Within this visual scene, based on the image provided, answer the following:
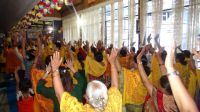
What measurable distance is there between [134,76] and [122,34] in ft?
22.2

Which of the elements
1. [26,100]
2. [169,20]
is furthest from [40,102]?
[169,20]

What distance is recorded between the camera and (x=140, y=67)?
318cm

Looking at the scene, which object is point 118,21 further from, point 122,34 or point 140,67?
point 140,67

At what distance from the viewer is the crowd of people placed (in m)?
2.06

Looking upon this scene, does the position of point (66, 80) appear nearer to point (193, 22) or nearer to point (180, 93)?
point (180, 93)

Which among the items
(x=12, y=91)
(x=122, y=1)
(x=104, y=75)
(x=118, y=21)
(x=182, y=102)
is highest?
(x=122, y=1)

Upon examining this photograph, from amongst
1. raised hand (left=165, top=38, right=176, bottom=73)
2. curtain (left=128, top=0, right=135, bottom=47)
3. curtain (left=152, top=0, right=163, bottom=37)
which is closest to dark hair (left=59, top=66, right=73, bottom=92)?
raised hand (left=165, top=38, right=176, bottom=73)

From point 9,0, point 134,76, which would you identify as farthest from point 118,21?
point 134,76

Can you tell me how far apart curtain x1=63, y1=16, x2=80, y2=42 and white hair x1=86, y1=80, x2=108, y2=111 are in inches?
556

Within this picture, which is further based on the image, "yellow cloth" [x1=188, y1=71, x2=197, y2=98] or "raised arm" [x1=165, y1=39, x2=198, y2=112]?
"yellow cloth" [x1=188, y1=71, x2=197, y2=98]

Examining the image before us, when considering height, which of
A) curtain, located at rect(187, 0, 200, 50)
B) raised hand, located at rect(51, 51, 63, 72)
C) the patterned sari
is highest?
curtain, located at rect(187, 0, 200, 50)

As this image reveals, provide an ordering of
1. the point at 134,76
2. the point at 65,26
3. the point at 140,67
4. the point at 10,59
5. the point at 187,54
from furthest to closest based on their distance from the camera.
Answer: the point at 65,26 < the point at 10,59 < the point at 187,54 < the point at 134,76 < the point at 140,67

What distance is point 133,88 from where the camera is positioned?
12.8ft

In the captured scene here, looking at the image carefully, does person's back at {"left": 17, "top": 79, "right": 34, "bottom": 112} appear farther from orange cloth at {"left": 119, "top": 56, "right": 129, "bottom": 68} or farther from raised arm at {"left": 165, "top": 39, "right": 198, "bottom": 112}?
raised arm at {"left": 165, "top": 39, "right": 198, "bottom": 112}
